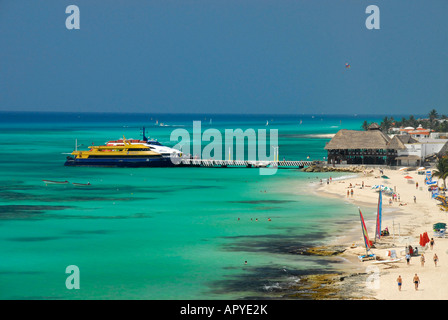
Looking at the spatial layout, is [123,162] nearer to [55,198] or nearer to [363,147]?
[55,198]

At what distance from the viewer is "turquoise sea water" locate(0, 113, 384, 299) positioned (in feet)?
117

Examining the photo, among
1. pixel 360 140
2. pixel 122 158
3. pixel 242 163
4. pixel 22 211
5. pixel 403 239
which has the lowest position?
pixel 403 239

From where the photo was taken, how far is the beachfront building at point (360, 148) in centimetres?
9100

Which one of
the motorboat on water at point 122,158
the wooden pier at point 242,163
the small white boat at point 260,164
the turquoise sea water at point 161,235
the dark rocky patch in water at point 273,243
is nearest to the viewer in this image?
the turquoise sea water at point 161,235

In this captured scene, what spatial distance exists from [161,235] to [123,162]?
55.1 metres

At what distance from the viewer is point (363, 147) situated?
91375 mm

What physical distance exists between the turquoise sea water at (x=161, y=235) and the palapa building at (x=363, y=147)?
10637 millimetres

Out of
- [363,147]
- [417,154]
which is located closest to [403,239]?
[363,147]

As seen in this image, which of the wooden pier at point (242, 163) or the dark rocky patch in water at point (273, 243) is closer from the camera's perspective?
the dark rocky patch in water at point (273, 243)

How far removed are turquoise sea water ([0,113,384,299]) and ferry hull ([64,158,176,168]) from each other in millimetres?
17100

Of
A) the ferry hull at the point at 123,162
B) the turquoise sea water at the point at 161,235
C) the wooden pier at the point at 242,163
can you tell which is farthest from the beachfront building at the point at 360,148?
the ferry hull at the point at 123,162

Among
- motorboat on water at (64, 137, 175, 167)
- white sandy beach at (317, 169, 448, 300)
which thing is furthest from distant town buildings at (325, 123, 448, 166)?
motorboat on water at (64, 137, 175, 167)

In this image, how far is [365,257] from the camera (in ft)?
128

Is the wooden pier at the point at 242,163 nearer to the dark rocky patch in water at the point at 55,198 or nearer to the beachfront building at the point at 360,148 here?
the beachfront building at the point at 360,148
